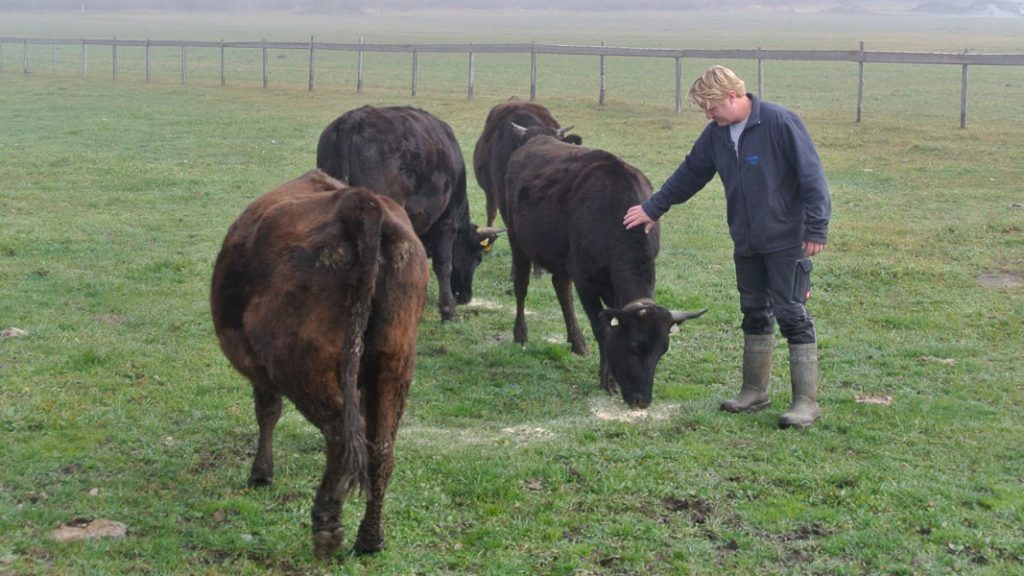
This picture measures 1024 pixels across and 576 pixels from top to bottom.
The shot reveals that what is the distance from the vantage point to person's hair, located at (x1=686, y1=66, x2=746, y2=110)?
6.84 meters

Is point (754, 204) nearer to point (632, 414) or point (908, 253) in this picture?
point (632, 414)

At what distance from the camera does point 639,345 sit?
730 cm

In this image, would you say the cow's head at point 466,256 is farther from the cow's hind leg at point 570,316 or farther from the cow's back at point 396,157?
the cow's hind leg at point 570,316

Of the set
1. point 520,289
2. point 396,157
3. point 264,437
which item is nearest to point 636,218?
point 520,289

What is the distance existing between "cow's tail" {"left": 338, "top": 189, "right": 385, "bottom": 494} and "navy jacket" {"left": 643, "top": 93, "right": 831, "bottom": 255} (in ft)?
10.1

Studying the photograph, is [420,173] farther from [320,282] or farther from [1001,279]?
[1001,279]

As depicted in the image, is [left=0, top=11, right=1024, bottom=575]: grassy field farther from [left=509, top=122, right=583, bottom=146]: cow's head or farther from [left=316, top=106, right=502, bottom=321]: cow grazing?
[left=509, top=122, right=583, bottom=146]: cow's head

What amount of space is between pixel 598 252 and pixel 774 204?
4.81ft

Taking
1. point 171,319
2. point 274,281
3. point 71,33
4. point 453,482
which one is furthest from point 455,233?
point 71,33

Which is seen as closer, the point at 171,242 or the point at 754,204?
the point at 754,204

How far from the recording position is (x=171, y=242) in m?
12.3

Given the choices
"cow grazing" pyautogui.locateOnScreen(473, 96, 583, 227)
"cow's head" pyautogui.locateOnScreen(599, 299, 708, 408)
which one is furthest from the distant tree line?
"cow's head" pyautogui.locateOnScreen(599, 299, 708, 408)

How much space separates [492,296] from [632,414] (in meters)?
3.73

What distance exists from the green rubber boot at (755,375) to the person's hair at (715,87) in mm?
1600
